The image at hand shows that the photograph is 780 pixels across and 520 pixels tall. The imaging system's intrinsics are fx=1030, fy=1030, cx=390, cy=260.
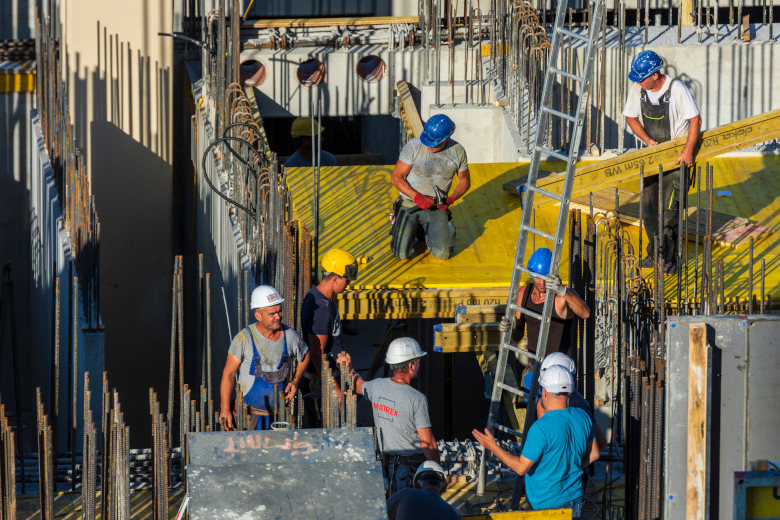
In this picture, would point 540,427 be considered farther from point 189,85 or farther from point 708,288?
point 189,85

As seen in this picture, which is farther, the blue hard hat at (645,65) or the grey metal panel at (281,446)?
the blue hard hat at (645,65)

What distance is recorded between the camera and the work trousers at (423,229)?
9.98 metres

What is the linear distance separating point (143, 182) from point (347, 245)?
538 cm

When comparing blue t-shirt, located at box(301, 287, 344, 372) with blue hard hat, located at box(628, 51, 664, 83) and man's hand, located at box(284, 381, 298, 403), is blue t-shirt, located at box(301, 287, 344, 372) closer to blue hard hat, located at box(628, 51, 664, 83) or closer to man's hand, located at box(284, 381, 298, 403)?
man's hand, located at box(284, 381, 298, 403)

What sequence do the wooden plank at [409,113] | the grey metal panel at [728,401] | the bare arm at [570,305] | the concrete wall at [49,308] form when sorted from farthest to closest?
1. the wooden plank at [409,113]
2. the concrete wall at [49,308]
3. the bare arm at [570,305]
4. the grey metal panel at [728,401]

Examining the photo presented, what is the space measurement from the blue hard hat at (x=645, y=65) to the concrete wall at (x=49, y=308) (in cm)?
572

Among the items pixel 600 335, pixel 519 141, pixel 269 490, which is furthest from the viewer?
pixel 519 141

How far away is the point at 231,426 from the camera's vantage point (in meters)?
6.91

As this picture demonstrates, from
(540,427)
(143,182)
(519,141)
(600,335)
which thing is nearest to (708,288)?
(540,427)

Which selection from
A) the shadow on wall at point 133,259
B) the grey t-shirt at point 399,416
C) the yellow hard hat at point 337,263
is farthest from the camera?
the shadow on wall at point 133,259

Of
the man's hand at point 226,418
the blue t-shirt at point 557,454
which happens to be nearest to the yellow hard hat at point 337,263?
the man's hand at point 226,418

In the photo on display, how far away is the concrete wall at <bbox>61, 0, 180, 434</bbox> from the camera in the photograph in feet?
47.6

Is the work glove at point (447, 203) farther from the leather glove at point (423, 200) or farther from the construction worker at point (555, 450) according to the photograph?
the construction worker at point (555, 450)

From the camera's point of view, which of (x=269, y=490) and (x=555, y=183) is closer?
(x=269, y=490)
